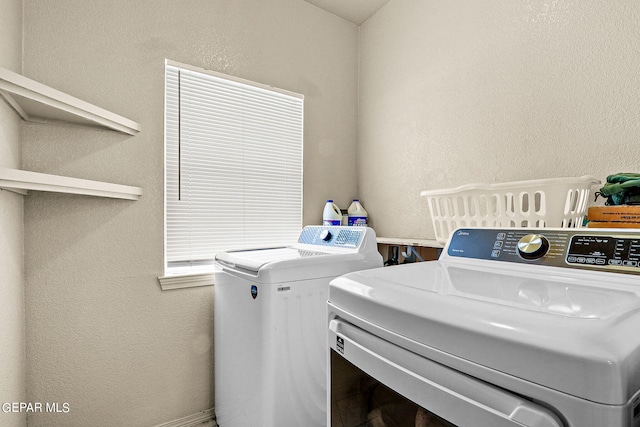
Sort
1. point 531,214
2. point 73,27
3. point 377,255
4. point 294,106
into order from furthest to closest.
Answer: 1. point 294,106
2. point 377,255
3. point 73,27
4. point 531,214

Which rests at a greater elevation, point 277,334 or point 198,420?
point 277,334

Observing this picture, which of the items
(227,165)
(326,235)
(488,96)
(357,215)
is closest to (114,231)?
(227,165)

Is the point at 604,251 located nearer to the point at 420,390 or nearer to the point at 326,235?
the point at 420,390

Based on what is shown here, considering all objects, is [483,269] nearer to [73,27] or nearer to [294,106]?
[294,106]

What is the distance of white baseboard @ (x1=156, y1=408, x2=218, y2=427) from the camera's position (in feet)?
5.90

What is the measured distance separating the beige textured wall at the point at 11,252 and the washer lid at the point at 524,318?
4.38 feet

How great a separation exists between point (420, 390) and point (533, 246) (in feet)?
1.96

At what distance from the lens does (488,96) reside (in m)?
1.71

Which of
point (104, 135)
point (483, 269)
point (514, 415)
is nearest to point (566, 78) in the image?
point (483, 269)

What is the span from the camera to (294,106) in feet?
7.65

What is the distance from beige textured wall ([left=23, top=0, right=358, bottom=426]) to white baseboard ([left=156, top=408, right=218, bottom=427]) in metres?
0.03

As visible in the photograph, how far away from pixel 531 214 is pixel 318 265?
0.89 meters

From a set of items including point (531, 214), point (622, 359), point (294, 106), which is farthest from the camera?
point (294, 106)

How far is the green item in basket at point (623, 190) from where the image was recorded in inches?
38.4
